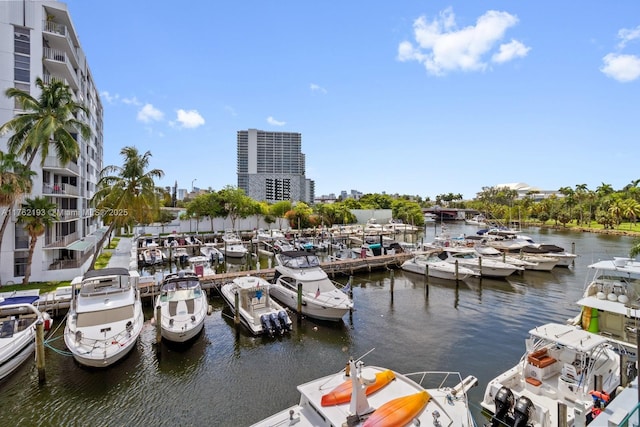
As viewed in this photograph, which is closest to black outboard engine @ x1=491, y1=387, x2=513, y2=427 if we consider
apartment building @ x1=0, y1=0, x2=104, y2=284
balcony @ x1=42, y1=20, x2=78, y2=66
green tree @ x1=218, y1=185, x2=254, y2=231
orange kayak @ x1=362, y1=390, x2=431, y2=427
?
orange kayak @ x1=362, y1=390, x2=431, y2=427

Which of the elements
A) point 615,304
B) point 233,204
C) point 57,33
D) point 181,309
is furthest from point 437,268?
point 233,204

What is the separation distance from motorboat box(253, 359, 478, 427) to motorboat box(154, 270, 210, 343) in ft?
31.7

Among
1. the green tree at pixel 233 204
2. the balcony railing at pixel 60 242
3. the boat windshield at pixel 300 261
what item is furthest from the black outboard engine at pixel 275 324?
the green tree at pixel 233 204

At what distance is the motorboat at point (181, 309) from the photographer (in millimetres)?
16297

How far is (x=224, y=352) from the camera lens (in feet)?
53.8

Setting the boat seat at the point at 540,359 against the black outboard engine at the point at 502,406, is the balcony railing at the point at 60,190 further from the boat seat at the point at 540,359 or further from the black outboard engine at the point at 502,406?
the boat seat at the point at 540,359

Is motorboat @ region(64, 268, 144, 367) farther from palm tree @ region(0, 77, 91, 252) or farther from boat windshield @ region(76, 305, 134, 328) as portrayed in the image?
palm tree @ region(0, 77, 91, 252)

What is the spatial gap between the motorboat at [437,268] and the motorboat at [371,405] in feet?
65.4

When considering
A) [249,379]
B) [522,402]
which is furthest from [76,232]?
[522,402]

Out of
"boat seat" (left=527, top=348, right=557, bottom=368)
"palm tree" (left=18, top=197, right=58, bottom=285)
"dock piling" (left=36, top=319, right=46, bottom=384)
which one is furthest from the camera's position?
"palm tree" (left=18, top=197, right=58, bottom=285)

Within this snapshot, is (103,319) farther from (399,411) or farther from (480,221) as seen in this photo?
(480,221)

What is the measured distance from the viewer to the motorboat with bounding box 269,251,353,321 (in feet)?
64.4

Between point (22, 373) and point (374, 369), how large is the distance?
48.4 feet

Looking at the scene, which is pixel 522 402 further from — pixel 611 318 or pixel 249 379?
pixel 249 379
